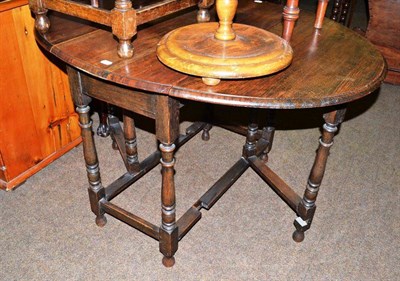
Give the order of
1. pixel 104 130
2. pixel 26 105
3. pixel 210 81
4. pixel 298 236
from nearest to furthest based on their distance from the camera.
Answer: pixel 210 81 → pixel 298 236 → pixel 26 105 → pixel 104 130

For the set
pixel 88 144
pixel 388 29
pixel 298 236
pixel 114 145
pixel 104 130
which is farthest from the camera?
pixel 388 29

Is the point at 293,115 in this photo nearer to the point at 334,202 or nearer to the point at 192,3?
the point at 334,202

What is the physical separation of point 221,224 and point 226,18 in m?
1.02

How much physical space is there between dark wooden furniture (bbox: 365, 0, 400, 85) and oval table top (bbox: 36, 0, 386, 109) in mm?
1683

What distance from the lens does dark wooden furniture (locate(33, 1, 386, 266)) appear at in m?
1.11

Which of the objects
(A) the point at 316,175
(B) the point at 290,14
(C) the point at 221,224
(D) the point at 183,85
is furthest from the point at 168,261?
(B) the point at 290,14

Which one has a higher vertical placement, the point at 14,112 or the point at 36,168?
the point at 14,112

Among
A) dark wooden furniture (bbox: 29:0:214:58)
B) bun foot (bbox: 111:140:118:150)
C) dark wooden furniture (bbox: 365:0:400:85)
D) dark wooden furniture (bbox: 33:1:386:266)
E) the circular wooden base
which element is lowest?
bun foot (bbox: 111:140:118:150)

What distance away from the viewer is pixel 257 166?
2016 millimetres

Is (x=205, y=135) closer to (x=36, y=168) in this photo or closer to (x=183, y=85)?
(x=36, y=168)

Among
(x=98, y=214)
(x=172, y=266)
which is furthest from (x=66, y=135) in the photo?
(x=172, y=266)

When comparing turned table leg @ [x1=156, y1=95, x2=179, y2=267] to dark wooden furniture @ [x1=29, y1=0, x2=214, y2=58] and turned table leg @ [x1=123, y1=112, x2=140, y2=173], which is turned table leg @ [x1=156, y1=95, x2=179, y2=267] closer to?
dark wooden furniture @ [x1=29, y1=0, x2=214, y2=58]

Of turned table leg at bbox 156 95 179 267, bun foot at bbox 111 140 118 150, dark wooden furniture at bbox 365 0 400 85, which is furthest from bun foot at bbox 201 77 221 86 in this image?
dark wooden furniture at bbox 365 0 400 85

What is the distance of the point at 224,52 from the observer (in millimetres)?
1131
